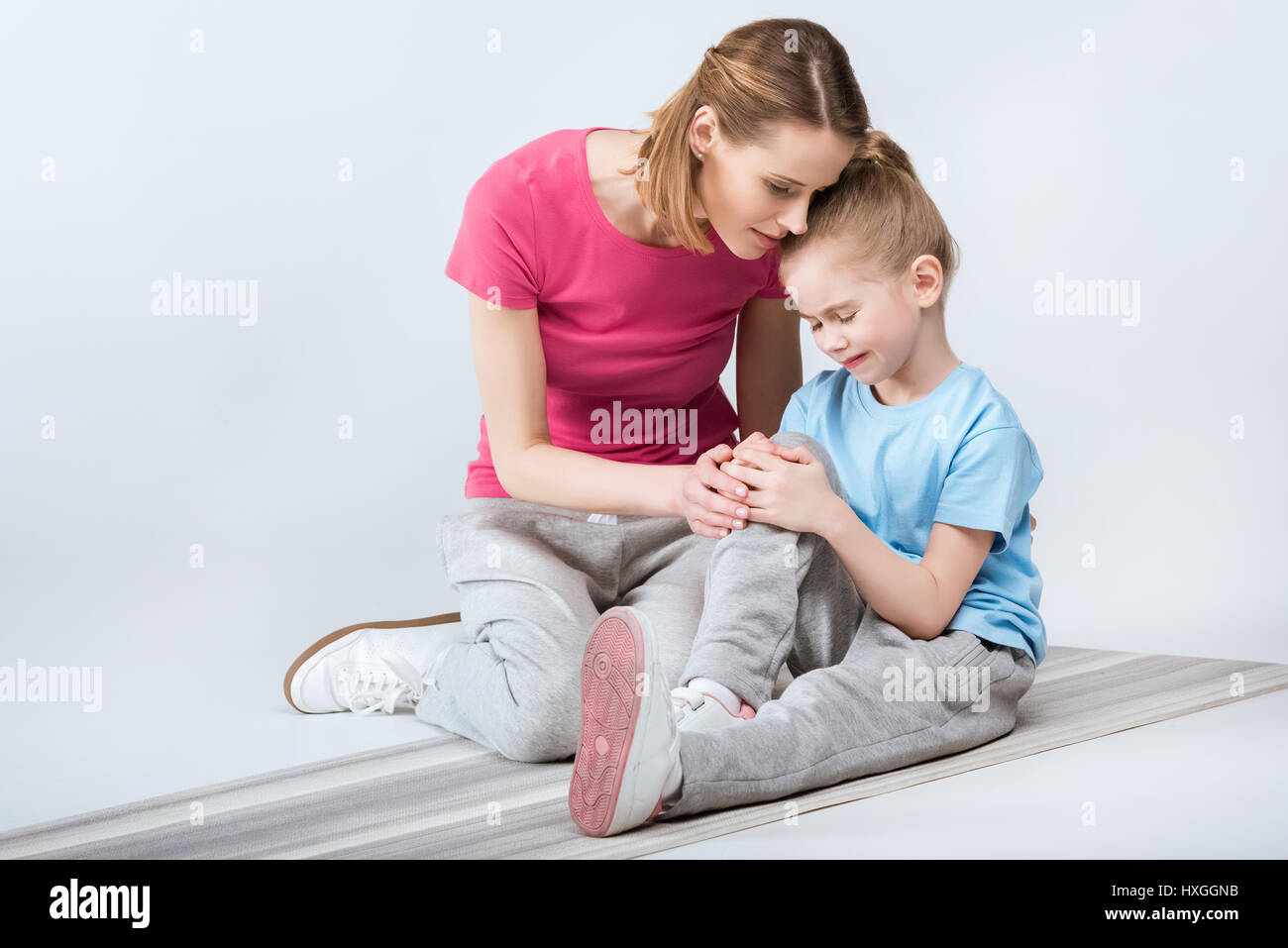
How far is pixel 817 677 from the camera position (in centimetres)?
157

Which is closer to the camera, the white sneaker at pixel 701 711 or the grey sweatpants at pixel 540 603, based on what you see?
the white sneaker at pixel 701 711

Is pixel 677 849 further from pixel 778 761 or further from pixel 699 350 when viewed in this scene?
pixel 699 350

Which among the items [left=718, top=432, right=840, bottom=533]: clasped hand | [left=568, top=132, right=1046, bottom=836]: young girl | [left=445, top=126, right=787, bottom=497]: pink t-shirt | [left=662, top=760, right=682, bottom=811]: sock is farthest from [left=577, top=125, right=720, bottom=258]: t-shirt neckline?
[left=662, top=760, right=682, bottom=811]: sock

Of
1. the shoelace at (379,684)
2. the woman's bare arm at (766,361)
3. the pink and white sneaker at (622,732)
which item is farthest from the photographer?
the woman's bare arm at (766,361)

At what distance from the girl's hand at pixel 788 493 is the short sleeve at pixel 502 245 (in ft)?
1.71

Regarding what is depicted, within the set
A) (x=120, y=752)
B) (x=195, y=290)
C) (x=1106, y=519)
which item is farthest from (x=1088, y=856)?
(x=195, y=290)

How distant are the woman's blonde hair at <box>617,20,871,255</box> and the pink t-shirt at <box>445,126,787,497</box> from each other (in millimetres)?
158

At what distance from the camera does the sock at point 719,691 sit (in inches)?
60.7

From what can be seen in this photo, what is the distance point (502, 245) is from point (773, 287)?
0.48 metres

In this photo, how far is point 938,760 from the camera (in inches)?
64.7

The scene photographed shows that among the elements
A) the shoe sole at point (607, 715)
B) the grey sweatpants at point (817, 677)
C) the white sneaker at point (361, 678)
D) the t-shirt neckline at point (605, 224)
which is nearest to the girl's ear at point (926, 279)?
the grey sweatpants at point (817, 677)

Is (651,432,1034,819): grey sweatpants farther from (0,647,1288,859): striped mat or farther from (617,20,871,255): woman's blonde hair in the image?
(617,20,871,255): woman's blonde hair

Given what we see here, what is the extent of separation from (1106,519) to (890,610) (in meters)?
1.31

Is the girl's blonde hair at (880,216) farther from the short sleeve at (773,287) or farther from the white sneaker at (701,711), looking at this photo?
the white sneaker at (701,711)
